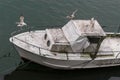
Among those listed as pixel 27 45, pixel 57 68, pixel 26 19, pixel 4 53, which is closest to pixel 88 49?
pixel 57 68

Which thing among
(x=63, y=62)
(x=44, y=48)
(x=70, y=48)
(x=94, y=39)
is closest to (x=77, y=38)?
(x=70, y=48)

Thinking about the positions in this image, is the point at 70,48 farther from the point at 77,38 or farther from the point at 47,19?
the point at 47,19

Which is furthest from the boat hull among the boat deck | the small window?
the small window

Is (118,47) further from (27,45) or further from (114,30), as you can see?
(27,45)

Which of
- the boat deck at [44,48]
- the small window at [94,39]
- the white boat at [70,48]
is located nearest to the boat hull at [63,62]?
the white boat at [70,48]

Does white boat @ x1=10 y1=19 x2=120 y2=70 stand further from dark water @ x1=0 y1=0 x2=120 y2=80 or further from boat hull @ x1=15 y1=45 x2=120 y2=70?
dark water @ x1=0 y1=0 x2=120 y2=80

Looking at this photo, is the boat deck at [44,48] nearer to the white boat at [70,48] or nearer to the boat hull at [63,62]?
the white boat at [70,48]
